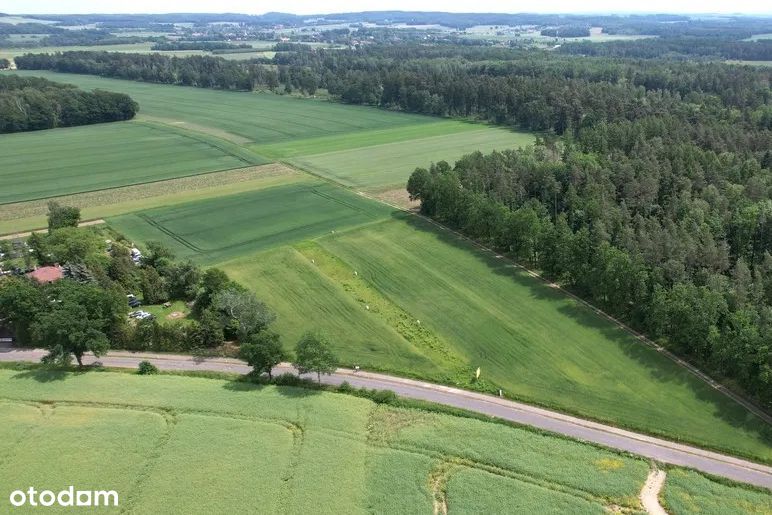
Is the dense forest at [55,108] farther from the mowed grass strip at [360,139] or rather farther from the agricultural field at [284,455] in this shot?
the agricultural field at [284,455]

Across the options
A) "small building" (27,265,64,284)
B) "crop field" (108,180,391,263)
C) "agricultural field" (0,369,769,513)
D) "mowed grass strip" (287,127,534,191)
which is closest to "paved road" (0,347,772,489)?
"agricultural field" (0,369,769,513)

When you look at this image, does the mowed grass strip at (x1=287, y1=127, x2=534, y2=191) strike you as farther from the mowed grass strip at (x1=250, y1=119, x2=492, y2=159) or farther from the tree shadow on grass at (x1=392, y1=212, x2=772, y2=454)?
the tree shadow on grass at (x1=392, y1=212, x2=772, y2=454)

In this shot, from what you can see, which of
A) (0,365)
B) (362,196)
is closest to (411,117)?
(362,196)

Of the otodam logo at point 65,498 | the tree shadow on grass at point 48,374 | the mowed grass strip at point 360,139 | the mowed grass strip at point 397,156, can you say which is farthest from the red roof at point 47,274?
the mowed grass strip at point 360,139

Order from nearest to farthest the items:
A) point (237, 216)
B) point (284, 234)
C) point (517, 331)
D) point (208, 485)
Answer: point (208, 485) → point (517, 331) → point (284, 234) → point (237, 216)

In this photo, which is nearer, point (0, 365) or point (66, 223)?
point (0, 365)

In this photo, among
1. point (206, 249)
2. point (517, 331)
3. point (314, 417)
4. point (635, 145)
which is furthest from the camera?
point (635, 145)

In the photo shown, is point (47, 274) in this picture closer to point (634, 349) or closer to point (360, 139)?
point (634, 349)

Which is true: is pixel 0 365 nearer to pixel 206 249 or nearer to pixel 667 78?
pixel 206 249
